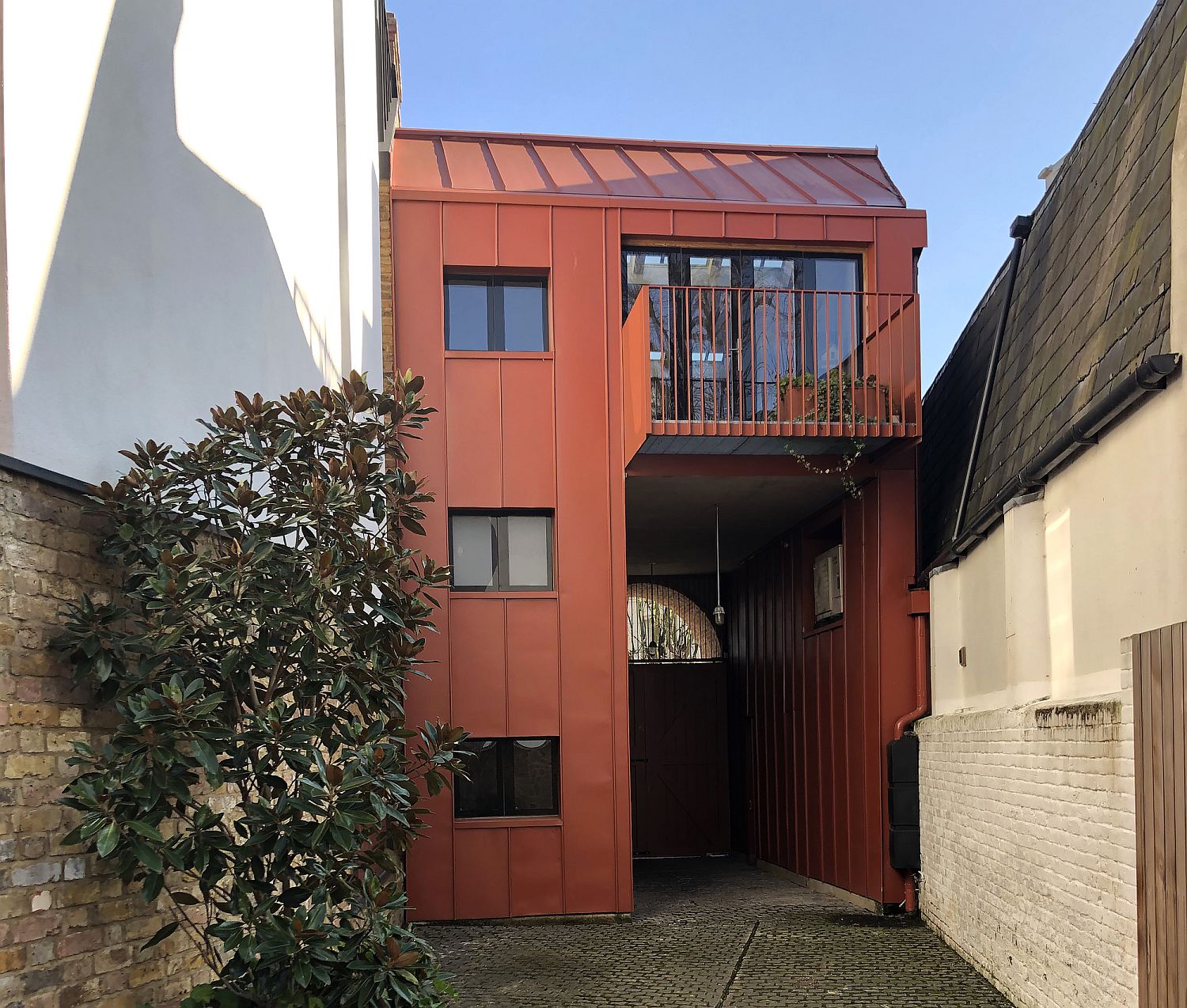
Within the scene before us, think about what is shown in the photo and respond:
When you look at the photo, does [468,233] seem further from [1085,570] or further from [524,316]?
[1085,570]

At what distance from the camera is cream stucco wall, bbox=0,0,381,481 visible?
4906mm

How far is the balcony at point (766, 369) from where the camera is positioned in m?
10.6

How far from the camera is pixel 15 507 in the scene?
185 inches

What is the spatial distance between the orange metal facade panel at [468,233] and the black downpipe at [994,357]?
4.55 metres

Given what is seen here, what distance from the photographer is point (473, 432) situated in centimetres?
1160

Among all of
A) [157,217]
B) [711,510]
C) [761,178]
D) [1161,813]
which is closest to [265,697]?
[157,217]

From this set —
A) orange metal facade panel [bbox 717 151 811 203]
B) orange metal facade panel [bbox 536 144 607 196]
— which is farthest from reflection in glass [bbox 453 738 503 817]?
orange metal facade panel [bbox 717 151 811 203]

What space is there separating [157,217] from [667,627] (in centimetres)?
1350

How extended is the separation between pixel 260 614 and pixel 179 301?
1.84 m

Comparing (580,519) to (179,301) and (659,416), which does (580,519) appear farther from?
(179,301)

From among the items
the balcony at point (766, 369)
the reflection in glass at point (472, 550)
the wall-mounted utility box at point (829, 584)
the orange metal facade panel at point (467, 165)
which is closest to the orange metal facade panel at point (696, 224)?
the balcony at point (766, 369)

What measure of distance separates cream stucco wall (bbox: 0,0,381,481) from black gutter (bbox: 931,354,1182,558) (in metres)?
4.79

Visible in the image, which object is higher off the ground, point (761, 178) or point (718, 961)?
point (761, 178)

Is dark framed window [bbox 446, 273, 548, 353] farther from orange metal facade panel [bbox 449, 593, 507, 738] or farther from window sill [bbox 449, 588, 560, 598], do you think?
orange metal facade panel [bbox 449, 593, 507, 738]
